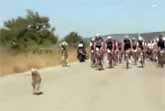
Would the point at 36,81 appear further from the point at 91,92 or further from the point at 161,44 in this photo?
the point at 161,44

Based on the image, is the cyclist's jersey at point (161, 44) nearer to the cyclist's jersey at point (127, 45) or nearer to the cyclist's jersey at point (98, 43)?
the cyclist's jersey at point (127, 45)

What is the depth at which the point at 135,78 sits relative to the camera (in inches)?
1086

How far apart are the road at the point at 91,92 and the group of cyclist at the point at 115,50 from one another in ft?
9.24

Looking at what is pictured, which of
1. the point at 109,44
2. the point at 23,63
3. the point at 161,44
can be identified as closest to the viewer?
the point at 109,44

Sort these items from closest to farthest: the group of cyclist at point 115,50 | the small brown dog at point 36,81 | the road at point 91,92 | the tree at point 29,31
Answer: the road at point 91,92 → the small brown dog at point 36,81 → the group of cyclist at point 115,50 → the tree at point 29,31

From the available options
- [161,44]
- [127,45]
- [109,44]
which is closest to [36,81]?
[109,44]

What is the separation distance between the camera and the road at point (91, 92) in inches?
709

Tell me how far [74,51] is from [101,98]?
36.2 metres

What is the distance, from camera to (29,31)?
78.3m

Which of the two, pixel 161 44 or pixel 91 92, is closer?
pixel 91 92

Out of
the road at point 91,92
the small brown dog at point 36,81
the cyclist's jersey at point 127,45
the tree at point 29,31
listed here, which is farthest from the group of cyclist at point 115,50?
the tree at point 29,31

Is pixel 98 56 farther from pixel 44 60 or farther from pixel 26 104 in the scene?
pixel 26 104

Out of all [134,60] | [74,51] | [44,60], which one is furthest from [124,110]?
[74,51]

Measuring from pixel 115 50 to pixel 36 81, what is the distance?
1557cm
